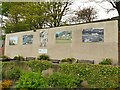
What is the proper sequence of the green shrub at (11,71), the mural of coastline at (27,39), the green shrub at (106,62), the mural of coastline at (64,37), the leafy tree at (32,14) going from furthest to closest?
the leafy tree at (32,14) < the mural of coastline at (27,39) < the mural of coastline at (64,37) < the green shrub at (106,62) < the green shrub at (11,71)

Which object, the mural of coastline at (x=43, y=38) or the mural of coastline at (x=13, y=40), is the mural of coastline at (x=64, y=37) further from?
the mural of coastline at (x=13, y=40)

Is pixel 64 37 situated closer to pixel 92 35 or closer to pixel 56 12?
pixel 92 35

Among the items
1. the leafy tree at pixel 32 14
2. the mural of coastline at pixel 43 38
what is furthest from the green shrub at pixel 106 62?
the leafy tree at pixel 32 14

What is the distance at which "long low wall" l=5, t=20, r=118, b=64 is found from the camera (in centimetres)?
876

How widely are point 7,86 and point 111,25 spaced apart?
4939 millimetres

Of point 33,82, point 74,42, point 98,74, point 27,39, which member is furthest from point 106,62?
point 27,39

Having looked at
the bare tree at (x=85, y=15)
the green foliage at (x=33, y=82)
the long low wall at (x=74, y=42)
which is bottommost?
the green foliage at (x=33, y=82)

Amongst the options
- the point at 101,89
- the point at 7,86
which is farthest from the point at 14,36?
the point at 101,89

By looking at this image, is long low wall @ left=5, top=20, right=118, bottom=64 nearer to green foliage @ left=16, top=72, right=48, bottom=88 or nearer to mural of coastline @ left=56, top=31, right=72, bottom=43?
mural of coastline @ left=56, top=31, right=72, bottom=43

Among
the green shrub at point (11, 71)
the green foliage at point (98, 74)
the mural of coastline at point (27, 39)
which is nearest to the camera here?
the green foliage at point (98, 74)

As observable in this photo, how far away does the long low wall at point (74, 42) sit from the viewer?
876 centimetres

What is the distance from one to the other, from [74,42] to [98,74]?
493cm

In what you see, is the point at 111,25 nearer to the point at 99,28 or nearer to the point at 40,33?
the point at 99,28

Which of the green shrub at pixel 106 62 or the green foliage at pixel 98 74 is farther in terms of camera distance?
the green shrub at pixel 106 62
